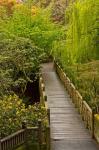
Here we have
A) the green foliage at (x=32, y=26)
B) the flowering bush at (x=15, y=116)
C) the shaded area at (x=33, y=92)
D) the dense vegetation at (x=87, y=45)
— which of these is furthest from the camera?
the green foliage at (x=32, y=26)

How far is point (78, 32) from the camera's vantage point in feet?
73.4

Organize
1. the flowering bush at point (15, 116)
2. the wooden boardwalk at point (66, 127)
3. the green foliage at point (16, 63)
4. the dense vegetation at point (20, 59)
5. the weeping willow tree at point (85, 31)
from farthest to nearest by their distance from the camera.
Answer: the green foliage at point (16, 63), the weeping willow tree at point (85, 31), the wooden boardwalk at point (66, 127), the dense vegetation at point (20, 59), the flowering bush at point (15, 116)

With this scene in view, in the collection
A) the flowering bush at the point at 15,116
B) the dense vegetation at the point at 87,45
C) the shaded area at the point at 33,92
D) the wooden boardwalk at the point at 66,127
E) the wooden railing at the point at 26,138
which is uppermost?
the dense vegetation at the point at 87,45

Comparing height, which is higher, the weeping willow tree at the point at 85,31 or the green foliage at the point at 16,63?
the weeping willow tree at the point at 85,31

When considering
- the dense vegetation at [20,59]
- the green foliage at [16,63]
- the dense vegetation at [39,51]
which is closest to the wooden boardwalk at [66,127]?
the dense vegetation at [39,51]

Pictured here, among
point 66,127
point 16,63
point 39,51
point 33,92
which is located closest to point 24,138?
point 66,127

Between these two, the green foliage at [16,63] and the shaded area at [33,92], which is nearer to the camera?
the green foliage at [16,63]

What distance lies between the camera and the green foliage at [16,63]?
21986mm

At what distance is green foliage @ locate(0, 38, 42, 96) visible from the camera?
21986mm

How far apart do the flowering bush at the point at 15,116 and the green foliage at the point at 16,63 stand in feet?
13.4

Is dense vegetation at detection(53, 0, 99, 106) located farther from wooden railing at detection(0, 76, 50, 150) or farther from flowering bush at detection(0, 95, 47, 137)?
wooden railing at detection(0, 76, 50, 150)

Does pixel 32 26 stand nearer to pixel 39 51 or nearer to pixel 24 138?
pixel 39 51

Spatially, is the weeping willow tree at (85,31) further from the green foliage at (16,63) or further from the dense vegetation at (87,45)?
the green foliage at (16,63)

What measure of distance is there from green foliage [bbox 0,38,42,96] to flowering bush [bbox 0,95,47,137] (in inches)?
160
